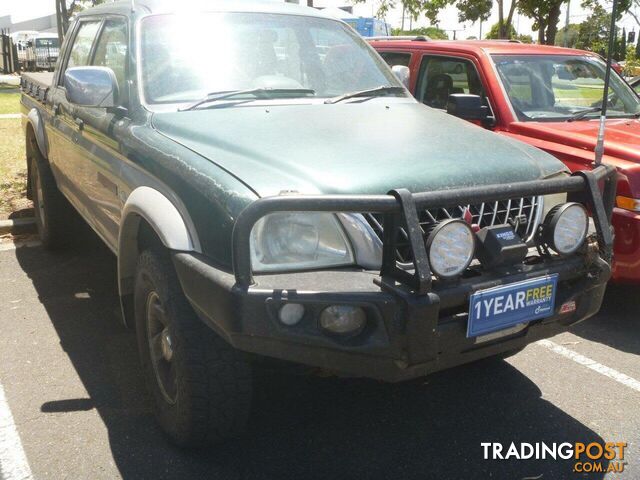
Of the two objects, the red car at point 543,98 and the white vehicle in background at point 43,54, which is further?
the white vehicle in background at point 43,54

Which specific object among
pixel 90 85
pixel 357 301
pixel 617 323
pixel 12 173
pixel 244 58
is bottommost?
pixel 617 323

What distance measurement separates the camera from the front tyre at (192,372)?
8.93ft

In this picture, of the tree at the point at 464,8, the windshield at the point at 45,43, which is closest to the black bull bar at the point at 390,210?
the tree at the point at 464,8

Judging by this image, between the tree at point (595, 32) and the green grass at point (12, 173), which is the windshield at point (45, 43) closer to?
the green grass at point (12, 173)

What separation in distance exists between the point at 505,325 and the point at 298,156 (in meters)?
1.02

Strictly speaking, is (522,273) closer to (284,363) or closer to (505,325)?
(505,325)

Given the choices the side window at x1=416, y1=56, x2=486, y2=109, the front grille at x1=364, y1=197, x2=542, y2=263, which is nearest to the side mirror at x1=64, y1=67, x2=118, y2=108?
the front grille at x1=364, y1=197, x2=542, y2=263

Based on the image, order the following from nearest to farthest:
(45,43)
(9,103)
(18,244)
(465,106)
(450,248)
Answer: (450,248), (465,106), (18,244), (9,103), (45,43)

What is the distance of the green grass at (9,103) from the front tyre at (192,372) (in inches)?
465

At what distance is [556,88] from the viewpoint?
18.2ft

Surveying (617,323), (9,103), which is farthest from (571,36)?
(617,323)

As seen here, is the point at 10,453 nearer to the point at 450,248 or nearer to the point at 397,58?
the point at 450,248

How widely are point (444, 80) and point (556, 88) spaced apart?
0.88 meters

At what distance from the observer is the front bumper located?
2381mm
